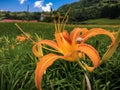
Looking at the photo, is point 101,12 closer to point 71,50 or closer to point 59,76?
point 59,76

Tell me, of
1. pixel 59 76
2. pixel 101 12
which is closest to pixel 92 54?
pixel 59 76

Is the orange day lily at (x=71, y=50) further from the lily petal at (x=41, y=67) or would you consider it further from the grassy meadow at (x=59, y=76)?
the grassy meadow at (x=59, y=76)

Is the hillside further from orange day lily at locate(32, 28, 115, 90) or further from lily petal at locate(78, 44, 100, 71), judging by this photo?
lily petal at locate(78, 44, 100, 71)

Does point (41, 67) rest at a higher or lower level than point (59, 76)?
higher

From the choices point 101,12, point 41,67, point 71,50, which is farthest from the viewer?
point 101,12

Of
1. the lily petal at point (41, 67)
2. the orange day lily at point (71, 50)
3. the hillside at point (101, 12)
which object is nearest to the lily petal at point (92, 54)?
the orange day lily at point (71, 50)

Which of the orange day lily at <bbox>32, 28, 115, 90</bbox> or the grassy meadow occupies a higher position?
the orange day lily at <bbox>32, 28, 115, 90</bbox>

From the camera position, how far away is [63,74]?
4.03 metres

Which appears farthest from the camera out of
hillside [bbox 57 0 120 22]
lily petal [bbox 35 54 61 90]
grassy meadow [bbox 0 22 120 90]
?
hillside [bbox 57 0 120 22]

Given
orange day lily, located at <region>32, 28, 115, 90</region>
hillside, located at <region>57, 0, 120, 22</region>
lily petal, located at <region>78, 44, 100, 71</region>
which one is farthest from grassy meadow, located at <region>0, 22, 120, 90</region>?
hillside, located at <region>57, 0, 120, 22</region>

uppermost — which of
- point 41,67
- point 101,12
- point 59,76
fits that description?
point 41,67

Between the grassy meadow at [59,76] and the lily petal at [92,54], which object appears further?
the grassy meadow at [59,76]

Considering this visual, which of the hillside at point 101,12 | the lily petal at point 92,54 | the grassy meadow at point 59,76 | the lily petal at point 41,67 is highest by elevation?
the lily petal at point 92,54

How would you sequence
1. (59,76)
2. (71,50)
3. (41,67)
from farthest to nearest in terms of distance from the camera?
(59,76) → (71,50) → (41,67)
